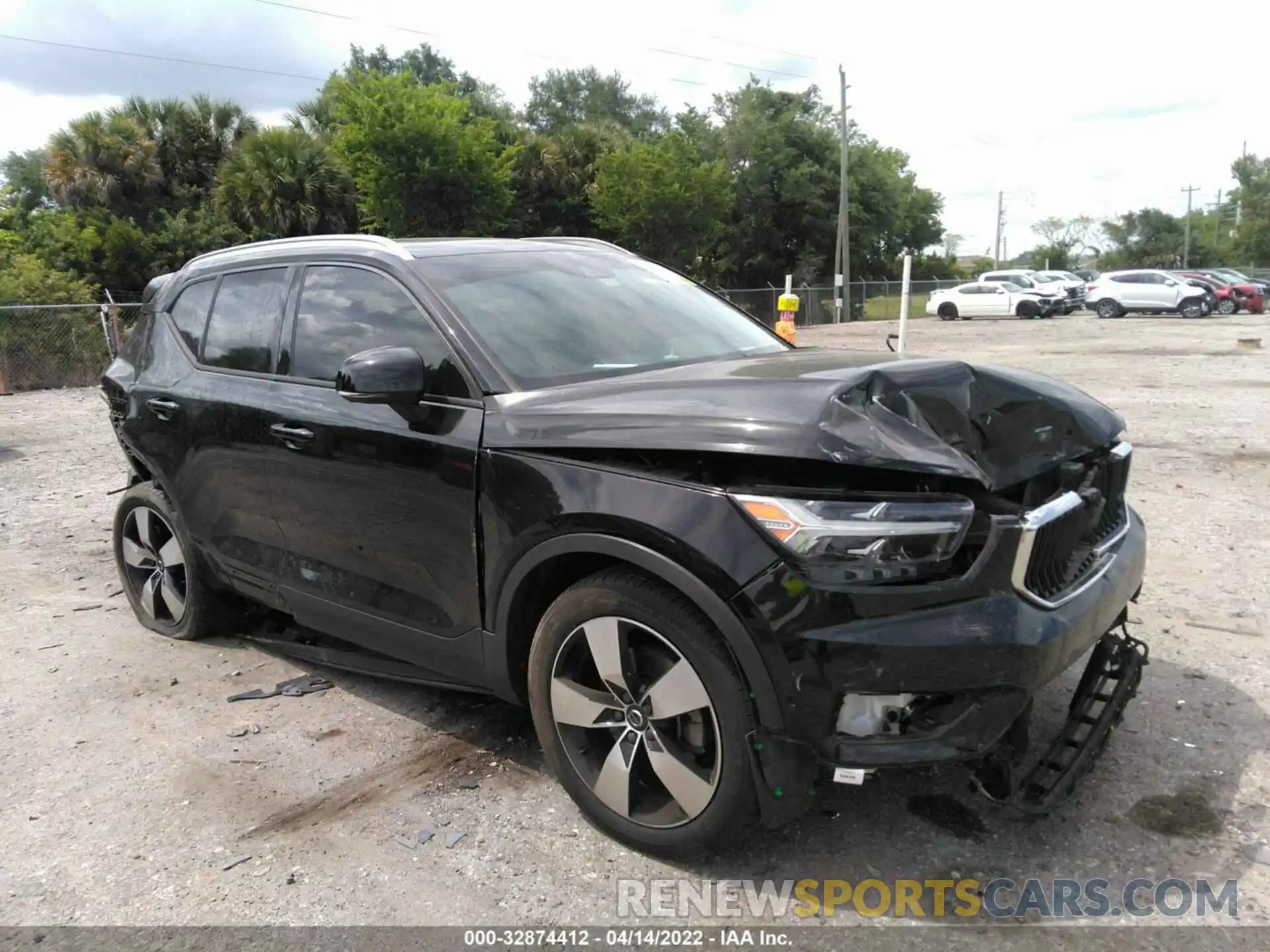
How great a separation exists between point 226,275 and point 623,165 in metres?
29.7

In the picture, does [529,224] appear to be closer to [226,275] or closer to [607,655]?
[226,275]

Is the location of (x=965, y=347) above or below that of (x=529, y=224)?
below

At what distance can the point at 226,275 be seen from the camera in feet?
14.2

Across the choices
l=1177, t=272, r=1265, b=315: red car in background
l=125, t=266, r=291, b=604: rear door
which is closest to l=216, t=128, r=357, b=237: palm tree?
l=125, t=266, r=291, b=604: rear door

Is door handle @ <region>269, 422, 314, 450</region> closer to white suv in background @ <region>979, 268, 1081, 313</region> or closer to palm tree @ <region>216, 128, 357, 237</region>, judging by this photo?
palm tree @ <region>216, 128, 357, 237</region>

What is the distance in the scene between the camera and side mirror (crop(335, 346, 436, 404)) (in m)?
2.98

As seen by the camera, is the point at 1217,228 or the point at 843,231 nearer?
the point at 843,231

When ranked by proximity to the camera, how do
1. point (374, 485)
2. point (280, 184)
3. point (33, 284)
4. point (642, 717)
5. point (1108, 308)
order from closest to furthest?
point (642, 717) < point (374, 485) < point (33, 284) < point (280, 184) < point (1108, 308)

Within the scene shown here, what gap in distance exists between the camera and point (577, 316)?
355cm

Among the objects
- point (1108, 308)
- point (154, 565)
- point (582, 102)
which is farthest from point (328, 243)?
point (582, 102)

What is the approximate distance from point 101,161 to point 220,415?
28.1 m

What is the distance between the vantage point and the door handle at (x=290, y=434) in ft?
11.8

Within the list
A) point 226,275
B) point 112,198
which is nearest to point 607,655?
point 226,275

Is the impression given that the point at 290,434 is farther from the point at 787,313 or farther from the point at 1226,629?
the point at 787,313
